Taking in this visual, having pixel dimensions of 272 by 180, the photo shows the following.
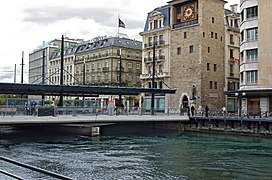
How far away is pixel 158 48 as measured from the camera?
72812 mm

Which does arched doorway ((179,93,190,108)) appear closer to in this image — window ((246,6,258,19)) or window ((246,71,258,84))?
window ((246,71,258,84))

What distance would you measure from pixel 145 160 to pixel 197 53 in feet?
135

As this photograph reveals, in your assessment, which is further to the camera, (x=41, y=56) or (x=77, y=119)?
(x=41, y=56)

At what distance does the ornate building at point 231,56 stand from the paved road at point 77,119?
21500 millimetres

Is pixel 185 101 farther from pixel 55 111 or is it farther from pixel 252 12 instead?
pixel 55 111

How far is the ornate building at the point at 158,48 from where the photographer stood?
71062mm

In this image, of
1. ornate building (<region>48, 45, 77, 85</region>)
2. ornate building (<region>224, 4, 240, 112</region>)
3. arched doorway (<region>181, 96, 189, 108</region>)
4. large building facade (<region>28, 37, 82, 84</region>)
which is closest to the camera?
arched doorway (<region>181, 96, 189, 108</region>)

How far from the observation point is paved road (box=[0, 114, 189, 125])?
36531mm

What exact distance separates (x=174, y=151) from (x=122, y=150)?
4.19 meters

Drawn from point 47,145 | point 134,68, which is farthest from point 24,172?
point 134,68

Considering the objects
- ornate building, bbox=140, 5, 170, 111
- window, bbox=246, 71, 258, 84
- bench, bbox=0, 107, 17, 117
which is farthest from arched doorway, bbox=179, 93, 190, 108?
bench, bbox=0, 107, 17, 117

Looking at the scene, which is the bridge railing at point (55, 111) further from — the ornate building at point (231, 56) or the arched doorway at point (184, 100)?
the ornate building at point (231, 56)

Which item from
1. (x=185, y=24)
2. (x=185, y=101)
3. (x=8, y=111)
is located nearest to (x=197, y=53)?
(x=185, y=24)

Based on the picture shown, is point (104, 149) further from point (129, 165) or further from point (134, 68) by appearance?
point (134, 68)
